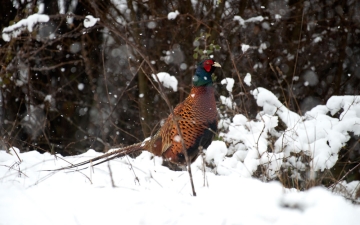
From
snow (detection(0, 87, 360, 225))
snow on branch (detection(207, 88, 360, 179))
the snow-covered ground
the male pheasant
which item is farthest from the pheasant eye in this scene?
the snow-covered ground

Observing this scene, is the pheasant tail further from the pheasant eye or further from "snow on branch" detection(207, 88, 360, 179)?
the pheasant eye

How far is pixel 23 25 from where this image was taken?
5.34m

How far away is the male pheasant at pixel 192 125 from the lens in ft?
12.3

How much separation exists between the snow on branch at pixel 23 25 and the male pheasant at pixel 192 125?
7.90 feet

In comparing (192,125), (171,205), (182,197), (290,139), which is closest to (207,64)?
(192,125)

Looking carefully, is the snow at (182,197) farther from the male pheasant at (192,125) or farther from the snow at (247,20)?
the snow at (247,20)

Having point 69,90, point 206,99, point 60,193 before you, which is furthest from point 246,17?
point 60,193

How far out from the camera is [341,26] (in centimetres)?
684

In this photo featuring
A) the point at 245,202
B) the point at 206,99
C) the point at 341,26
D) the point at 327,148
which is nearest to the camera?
the point at 245,202

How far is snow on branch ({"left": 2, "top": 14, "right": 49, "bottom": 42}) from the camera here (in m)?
5.09

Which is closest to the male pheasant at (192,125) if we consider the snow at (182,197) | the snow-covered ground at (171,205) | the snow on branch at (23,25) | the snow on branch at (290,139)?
the snow on branch at (290,139)

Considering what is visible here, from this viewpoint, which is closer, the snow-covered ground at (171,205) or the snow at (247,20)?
the snow-covered ground at (171,205)

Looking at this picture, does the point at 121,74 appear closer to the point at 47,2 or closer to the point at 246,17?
the point at 47,2

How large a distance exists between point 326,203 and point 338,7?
6381 millimetres
